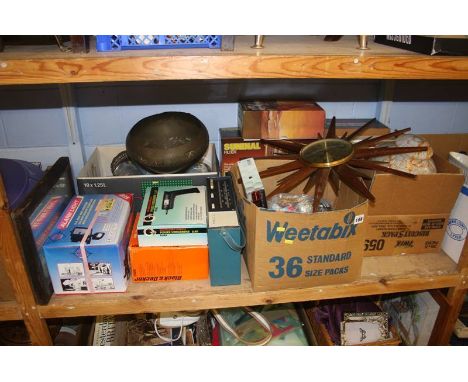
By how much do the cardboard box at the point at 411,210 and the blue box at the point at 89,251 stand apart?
0.83 m

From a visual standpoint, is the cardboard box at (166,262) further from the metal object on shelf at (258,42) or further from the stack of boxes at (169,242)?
the metal object on shelf at (258,42)

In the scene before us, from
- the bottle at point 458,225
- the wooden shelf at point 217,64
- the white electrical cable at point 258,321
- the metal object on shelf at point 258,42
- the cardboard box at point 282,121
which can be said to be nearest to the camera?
the wooden shelf at point 217,64

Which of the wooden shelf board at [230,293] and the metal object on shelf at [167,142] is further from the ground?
the metal object on shelf at [167,142]

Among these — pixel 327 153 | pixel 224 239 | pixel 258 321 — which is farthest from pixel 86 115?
pixel 258 321

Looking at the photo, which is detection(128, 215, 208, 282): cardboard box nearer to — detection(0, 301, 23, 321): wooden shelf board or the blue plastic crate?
detection(0, 301, 23, 321): wooden shelf board

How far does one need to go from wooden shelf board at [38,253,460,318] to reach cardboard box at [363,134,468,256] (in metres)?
0.07

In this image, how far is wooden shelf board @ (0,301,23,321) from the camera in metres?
1.19

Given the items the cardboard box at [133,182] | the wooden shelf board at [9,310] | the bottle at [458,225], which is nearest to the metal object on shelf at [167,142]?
the cardboard box at [133,182]

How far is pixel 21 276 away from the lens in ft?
3.68

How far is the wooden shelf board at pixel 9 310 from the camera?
3.90 feet

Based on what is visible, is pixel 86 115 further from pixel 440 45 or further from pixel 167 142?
pixel 440 45
